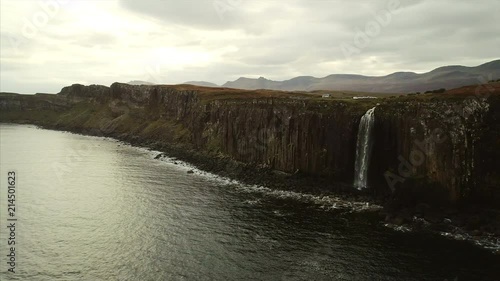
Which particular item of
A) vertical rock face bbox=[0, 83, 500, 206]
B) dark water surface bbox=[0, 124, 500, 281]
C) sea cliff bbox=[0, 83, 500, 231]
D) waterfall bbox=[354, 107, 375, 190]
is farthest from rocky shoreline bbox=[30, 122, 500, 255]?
dark water surface bbox=[0, 124, 500, 281]

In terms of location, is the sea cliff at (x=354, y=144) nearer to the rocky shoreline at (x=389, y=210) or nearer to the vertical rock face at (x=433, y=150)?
the vertical rock face at (x=433, y=150)

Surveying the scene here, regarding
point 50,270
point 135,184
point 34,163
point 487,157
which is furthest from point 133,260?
point 34,163

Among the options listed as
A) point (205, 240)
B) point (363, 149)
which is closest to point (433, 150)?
point (363, 149)

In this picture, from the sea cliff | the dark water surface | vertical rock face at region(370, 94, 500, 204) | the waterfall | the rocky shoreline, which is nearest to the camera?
the dark water surface

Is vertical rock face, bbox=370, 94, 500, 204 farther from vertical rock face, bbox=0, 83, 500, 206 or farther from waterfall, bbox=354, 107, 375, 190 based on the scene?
waterfall, bbox=354, 107, 375, 190

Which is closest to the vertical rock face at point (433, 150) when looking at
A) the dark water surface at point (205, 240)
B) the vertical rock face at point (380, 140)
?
the vertical rock face at point (380, 140)
